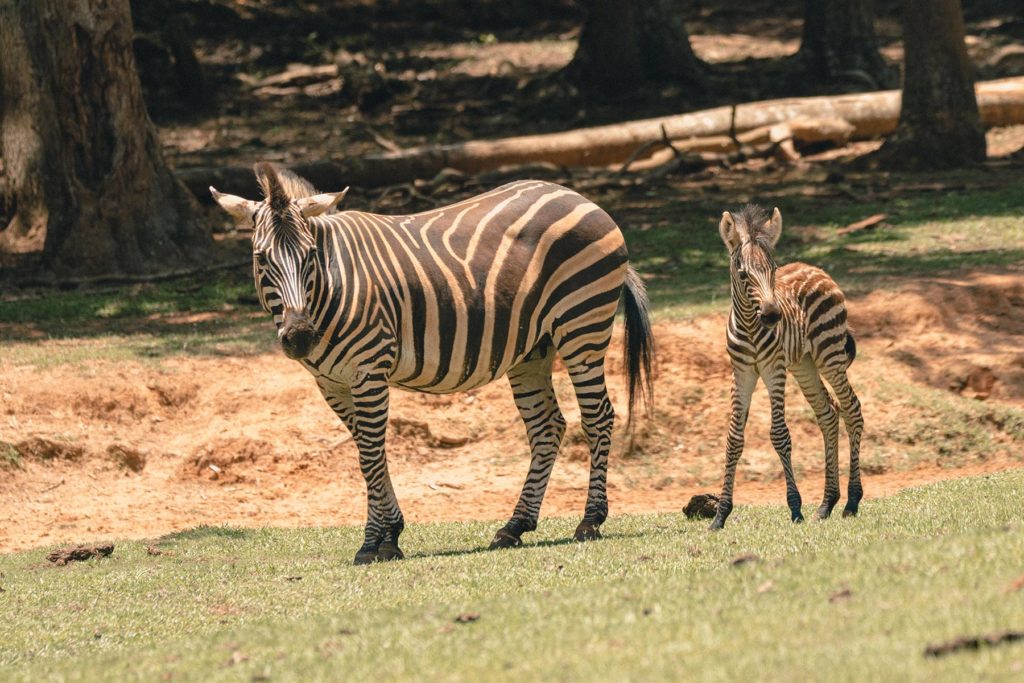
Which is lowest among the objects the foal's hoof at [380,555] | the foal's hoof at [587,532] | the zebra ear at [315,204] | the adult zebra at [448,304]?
the foal's hoof at [587,532]

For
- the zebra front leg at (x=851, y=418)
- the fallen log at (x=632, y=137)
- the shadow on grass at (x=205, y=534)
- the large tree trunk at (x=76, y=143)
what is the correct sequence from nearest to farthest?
the zebra front leg at (x=851, y=418)
the shadow on grass at (x=205, y=534)
the large tree trunk at (x=76, y=143)
the fallen log at (x=632, y=137)

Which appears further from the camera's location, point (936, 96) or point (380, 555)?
point (936, 96)

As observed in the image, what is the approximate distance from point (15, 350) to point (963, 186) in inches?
546

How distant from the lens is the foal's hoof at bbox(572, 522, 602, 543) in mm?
10078

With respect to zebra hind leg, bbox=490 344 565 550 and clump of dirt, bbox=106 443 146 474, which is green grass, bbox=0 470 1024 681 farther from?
clump of dirt, bbox=106 443 146 474

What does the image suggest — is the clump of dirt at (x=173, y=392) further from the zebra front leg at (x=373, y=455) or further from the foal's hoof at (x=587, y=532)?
the foal's hoof at (x=587, y=532)

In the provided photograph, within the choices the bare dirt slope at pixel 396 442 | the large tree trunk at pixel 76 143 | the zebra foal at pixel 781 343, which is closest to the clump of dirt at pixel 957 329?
the bare dirt slope at pixel 396 442

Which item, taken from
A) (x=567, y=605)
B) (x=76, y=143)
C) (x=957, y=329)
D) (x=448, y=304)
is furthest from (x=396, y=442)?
(x=76, y=143)

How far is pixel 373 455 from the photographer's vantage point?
9.60 metres

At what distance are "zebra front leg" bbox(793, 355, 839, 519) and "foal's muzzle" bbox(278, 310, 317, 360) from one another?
3.71m

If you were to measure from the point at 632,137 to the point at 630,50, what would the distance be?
4131 mm

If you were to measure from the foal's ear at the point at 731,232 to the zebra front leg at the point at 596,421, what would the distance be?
51.8 inches

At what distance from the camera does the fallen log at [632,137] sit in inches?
949

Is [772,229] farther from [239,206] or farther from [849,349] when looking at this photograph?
[239,206]
